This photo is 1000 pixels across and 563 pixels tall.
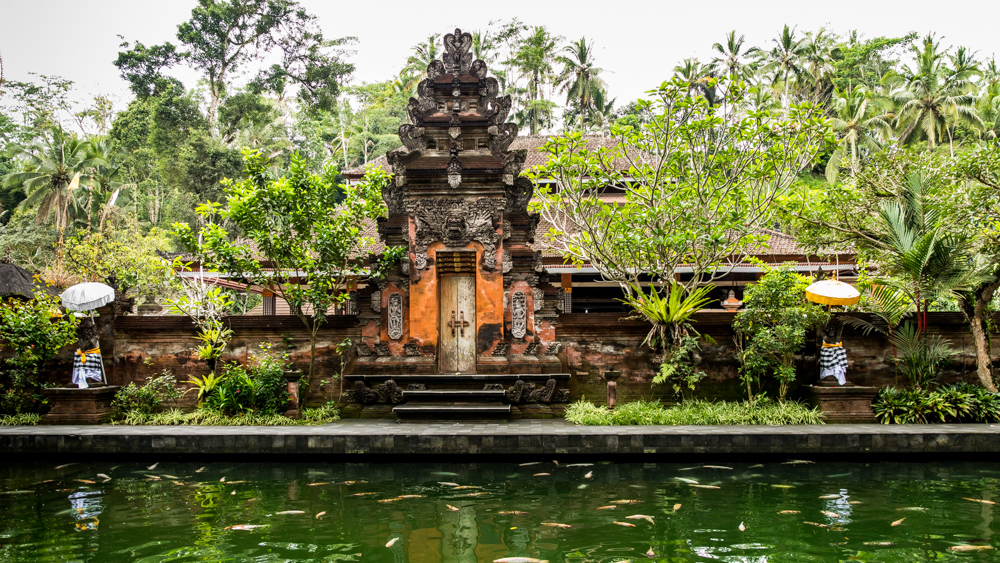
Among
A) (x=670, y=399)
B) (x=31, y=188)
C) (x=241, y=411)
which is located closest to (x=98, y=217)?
(x=31, y=188)

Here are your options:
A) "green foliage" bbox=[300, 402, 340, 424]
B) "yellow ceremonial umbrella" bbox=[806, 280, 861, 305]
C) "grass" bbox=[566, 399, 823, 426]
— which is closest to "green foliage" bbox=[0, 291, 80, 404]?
"green foliage" bbox=[300, 402, 340, 424]

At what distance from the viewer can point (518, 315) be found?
1046 cm

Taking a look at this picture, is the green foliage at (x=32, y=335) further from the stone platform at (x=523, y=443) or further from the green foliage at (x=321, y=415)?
the green foliage at (x=321, y=415)

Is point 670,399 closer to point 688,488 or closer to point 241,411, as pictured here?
point 688,488

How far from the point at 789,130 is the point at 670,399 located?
4.35 meters

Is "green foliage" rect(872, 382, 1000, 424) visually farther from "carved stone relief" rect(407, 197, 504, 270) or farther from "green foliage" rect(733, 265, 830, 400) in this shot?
"carved stone relief" rect(407, 197, 504, 270)

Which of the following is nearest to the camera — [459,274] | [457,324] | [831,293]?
[831,293]

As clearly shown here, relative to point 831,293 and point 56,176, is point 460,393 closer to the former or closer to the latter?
point 831,293

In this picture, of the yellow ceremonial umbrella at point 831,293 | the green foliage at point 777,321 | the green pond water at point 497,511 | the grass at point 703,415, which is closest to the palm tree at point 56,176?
the green pond water at point 497,511

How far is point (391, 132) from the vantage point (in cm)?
3497

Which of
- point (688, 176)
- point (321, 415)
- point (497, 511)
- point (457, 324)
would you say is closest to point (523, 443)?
point (497, 511)

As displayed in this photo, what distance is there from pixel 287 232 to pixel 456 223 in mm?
2496

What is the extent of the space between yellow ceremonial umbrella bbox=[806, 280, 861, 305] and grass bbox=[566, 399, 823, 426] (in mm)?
1529

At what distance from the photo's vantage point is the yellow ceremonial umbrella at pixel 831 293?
28.6ft
